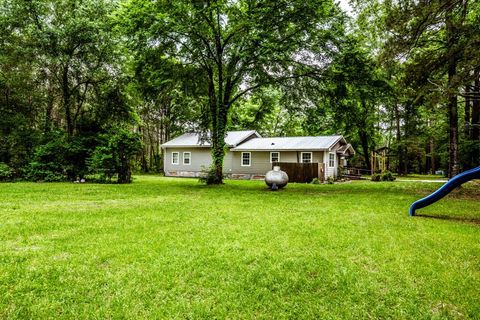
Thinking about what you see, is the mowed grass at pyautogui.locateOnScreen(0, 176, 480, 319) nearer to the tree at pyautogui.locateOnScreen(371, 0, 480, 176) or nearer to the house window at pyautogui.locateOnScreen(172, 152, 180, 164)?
the tree at pyautogui.locateOnScreen(371, 0, 480, 176)

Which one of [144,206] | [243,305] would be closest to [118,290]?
[243,305]

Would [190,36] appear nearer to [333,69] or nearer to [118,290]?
[333,69]

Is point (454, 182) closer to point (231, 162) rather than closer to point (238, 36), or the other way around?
point (238, 36)

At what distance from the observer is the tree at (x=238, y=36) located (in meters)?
12.4

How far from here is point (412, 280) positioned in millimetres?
3660

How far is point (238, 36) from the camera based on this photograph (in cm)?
1358

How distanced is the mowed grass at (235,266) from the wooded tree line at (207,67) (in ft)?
22.2

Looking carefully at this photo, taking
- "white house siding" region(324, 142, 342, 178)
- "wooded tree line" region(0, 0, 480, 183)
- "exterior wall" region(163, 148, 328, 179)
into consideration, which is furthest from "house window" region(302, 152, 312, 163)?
"wooded tree line" region(0, 0, 480, 183)

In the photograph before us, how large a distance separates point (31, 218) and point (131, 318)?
5.14 m

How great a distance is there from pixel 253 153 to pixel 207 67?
385 inches

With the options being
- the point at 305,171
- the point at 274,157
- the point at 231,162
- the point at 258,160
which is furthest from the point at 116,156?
the point at 305,171

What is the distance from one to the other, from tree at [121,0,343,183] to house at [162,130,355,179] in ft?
20.7

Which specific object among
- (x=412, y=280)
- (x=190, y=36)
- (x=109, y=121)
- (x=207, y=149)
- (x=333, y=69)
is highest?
(x=190, y=36)

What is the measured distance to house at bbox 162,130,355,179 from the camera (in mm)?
22109
